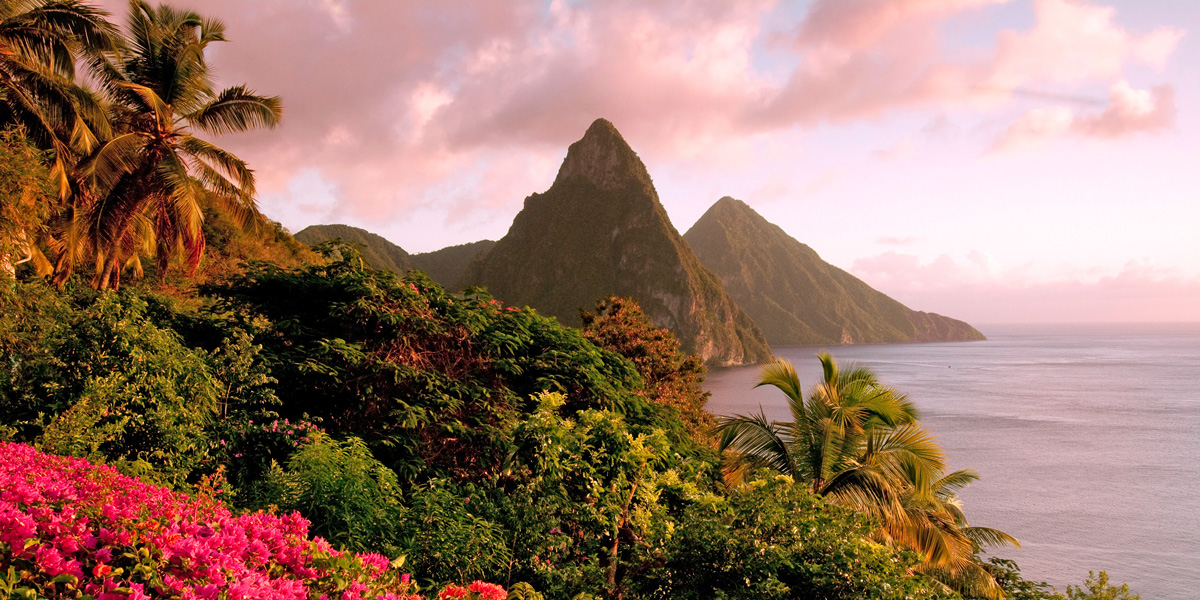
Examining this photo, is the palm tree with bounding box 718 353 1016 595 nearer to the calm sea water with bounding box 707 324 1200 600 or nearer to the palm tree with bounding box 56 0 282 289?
the calm sea water with bounding box 707 324 1200 600

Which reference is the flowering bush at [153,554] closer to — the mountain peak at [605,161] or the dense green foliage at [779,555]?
the dense green foliage at [779,555]

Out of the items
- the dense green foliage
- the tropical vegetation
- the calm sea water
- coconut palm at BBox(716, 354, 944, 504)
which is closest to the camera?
the tropical vegetation

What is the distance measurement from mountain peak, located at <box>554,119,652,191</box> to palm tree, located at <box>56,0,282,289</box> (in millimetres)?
161219

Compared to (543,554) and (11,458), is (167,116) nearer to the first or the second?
(11,458)

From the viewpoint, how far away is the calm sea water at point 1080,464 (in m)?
28.0

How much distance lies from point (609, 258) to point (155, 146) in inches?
6145

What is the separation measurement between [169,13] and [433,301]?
10350 millimetres

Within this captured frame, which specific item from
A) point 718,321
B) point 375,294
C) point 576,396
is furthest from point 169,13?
point 718,321

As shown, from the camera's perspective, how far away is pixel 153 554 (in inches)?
78.9

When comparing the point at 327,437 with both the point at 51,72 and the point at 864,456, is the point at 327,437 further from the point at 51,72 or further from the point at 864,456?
the point at 51,72

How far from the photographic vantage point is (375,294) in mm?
7180

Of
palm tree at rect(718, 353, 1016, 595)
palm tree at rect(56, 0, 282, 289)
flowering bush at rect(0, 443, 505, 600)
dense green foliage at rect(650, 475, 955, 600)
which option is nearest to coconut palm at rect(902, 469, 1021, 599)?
palm tree at rect(718, 353, 1016, 595)

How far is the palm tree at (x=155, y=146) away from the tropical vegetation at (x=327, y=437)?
0.05 m

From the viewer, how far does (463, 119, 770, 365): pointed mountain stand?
511 ft
